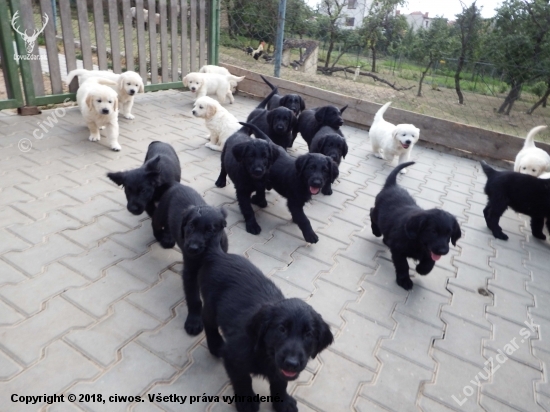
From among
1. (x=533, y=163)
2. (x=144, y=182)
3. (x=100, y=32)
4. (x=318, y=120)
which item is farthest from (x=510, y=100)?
(x=100, y=32)

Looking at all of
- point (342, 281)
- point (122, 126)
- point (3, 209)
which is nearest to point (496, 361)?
point (342, 281)

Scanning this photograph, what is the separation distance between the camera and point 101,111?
496 centimetres

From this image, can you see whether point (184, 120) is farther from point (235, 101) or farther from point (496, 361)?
point (496, 361)

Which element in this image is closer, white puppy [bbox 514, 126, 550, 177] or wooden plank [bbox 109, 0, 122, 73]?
white puppy [bbox 514, 126, 550, 177]

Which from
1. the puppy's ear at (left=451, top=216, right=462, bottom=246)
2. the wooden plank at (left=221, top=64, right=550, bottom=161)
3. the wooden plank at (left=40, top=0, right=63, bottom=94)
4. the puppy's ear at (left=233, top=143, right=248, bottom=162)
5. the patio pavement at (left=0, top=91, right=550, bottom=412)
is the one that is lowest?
the patio pavement at (left=0, top=91, right=550, bottom=412)

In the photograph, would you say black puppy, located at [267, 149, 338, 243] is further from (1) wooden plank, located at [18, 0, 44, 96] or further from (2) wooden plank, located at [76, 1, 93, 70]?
(2) wooden plank, located at [76, 1, 93, 70]

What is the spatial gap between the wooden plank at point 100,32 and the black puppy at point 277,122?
10.2 feet

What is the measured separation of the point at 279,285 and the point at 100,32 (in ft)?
19.4

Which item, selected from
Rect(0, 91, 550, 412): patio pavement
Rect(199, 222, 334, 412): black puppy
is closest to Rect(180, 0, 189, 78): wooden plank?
Rect(0, 91, 550, 412): patio pavement

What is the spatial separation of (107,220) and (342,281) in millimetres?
2199

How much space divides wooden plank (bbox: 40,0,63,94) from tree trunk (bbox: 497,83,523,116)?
27.0 ft

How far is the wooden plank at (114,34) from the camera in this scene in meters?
6.61

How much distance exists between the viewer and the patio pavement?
2.19m

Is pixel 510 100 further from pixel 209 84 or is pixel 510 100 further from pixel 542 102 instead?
pixel 209 84
